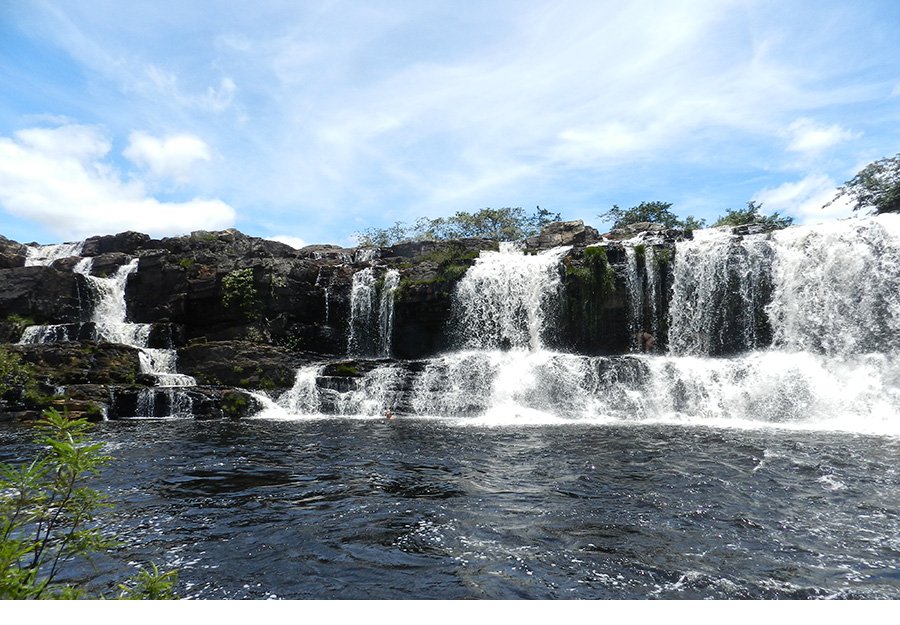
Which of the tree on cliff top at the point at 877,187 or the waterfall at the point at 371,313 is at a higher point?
the tree on cliff top at the point at 877,187

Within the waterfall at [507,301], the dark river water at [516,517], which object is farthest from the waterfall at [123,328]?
the waterfall at [507,301]

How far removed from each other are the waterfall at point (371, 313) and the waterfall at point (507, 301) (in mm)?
3536

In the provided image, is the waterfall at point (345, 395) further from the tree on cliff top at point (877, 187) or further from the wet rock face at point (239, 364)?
the tree on cliff top at point (877, 187)

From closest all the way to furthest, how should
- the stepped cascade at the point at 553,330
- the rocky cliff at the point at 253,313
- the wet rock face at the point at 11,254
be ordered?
1. the stepped cascade at the point at 553,330
2. the rocky cliff at the point at 253,313
3. the wet rock face at the point at 11,254

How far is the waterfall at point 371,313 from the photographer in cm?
2677

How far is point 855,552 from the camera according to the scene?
6.03 metres

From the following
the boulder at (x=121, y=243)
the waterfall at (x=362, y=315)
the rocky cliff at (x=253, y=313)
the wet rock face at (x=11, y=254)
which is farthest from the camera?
the boulder at (x=121, y=243)

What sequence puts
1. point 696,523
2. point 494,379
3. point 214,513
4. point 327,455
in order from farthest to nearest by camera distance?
point 494,379 < point 327,455 < point 214,513 < point 696,523

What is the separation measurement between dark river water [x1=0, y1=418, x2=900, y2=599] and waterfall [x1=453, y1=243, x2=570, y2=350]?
12.1m

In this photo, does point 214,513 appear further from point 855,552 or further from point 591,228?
point 591,228

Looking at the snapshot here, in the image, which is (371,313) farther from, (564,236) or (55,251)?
(55,251)

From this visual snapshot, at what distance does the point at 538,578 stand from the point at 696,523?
282 centimetres

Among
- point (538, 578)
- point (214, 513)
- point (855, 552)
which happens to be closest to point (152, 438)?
point (214, 513)

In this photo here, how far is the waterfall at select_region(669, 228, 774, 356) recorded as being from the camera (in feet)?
72.3
